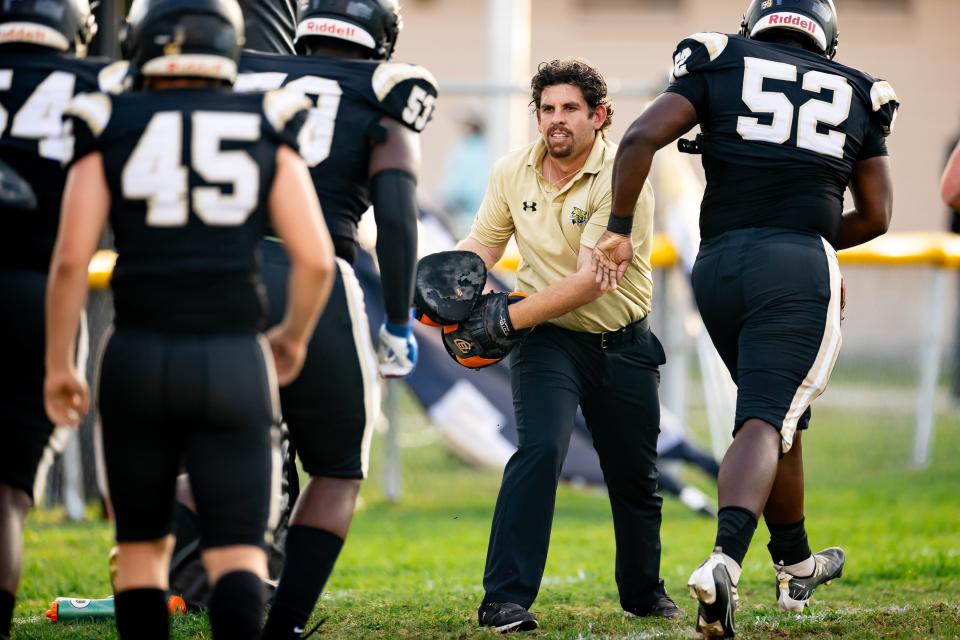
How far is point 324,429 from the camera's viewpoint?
4094mm

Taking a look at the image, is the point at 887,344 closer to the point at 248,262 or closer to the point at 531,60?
the point at 248,262

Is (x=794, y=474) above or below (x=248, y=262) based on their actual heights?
below

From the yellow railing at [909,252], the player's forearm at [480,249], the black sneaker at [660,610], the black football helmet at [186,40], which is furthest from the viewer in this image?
the yellow railing at [909,252]

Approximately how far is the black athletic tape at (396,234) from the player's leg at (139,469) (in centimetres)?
105

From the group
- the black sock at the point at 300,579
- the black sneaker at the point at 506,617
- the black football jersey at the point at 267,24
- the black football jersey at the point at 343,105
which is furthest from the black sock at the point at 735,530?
the black football jersey at the point at 267,24

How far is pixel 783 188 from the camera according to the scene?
4.62 metres

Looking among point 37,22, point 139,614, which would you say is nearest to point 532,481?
point 139,614

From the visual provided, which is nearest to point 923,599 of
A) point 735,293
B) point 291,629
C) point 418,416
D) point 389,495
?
point 735,293

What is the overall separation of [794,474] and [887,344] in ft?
21.6

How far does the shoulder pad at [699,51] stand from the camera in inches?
179

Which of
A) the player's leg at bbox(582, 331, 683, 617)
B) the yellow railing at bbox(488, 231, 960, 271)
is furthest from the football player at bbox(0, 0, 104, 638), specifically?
the yellow railing at bbox(488, 231, 960, 271)

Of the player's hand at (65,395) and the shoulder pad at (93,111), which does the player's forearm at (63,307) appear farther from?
the shoulder pad at (93,111)

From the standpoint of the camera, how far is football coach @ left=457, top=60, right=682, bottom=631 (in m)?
4.72

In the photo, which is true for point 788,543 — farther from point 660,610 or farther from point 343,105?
point 343,105
